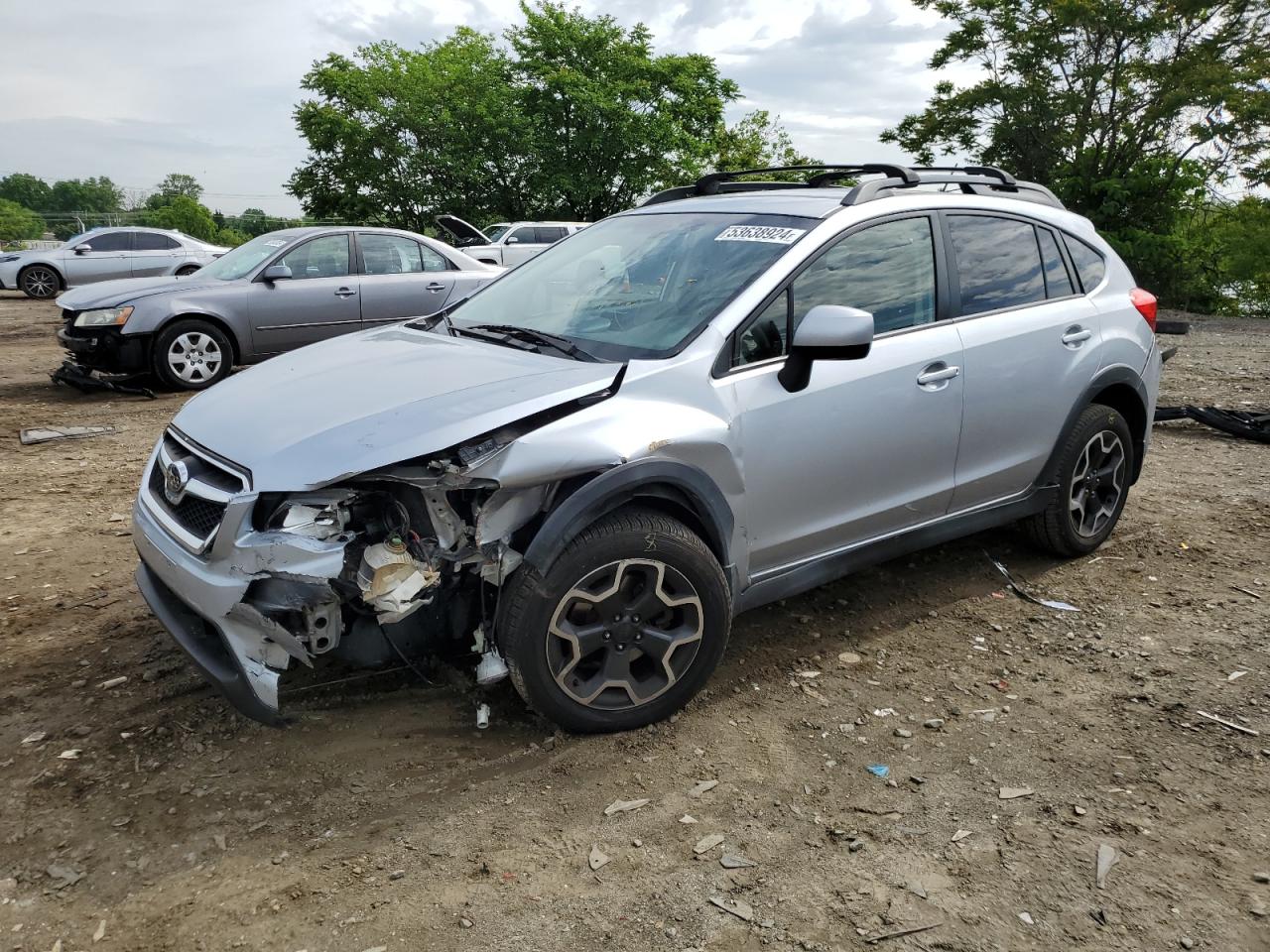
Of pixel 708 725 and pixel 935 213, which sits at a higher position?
pixel 935 213

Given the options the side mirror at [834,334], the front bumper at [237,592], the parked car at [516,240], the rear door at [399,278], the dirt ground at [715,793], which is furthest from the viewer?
the parked car at [516,240]

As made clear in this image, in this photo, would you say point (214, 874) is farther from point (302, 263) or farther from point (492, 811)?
point (302, 263)

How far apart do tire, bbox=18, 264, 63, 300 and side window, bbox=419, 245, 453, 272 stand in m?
14.1

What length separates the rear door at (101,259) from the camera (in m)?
19.4

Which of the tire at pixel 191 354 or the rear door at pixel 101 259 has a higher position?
the rear door at pixel 101 259

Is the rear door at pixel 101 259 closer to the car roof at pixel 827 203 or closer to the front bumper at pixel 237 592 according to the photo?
the car roof at pixel 827 203

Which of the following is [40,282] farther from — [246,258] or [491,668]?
[491,668]

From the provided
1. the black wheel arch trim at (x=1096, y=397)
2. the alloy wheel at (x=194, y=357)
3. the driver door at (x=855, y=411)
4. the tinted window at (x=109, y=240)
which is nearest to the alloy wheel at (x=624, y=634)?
the driver door at (x=855, y=411)

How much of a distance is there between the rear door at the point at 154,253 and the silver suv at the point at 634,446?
1725cm

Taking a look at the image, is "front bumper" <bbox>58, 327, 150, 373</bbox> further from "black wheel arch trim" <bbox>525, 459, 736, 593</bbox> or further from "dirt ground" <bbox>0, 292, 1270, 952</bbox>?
"black wheel arch trim" <bbox>525, 459, 736, 593</bbox>

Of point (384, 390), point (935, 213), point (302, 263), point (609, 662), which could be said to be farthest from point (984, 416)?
point (302, 263)

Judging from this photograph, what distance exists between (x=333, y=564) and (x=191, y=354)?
733 centimetres

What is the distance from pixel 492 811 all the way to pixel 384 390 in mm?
1349

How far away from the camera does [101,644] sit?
3.93 m
